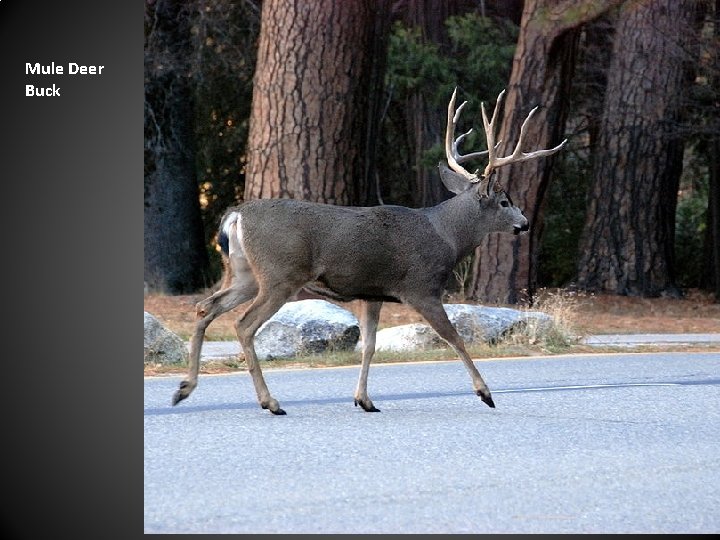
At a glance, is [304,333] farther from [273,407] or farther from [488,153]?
[273,407]

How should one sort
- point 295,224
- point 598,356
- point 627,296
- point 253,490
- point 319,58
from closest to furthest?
point 253,490
point 295,224
point 598,356
point 319,58
point 627,296

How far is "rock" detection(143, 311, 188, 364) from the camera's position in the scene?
44.2 ft

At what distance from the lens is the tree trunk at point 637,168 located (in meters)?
24.6

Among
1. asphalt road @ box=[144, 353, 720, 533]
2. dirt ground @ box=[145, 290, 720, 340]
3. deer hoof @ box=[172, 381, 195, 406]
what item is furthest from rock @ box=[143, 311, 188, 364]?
deer hoof @ box=[172, 381, 195, 406]

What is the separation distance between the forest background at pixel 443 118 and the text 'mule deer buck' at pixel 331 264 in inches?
335

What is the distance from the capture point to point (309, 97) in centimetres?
1905

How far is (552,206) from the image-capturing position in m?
29.1

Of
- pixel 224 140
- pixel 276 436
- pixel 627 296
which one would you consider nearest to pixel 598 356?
pixel 276 436

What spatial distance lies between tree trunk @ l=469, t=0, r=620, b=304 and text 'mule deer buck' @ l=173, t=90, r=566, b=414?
10749 millimetres

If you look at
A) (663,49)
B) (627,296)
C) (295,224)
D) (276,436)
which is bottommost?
(627,296)

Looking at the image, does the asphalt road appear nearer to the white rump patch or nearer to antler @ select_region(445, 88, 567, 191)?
the white rump patch

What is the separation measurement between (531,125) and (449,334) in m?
11.7

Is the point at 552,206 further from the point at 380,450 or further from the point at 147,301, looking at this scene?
the point at 380,450

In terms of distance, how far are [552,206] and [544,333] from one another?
537 inches
